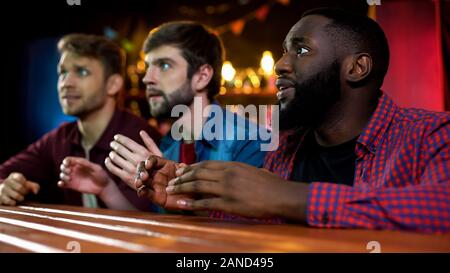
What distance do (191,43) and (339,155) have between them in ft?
3.11

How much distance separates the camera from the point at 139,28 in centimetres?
415

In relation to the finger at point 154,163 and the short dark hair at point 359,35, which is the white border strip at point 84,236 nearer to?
the finger at point 154,163

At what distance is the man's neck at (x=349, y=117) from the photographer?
1.24 meters

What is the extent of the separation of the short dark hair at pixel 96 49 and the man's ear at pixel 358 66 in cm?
140

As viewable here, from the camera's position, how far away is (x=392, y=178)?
→ 102cm

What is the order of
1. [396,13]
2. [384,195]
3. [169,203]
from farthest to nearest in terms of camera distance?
[396,13] < [169,203] < [384,195]

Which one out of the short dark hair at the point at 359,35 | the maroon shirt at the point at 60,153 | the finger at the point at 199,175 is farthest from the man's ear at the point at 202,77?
the finger at the point at 199,175

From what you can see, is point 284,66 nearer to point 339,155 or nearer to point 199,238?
point 339,155

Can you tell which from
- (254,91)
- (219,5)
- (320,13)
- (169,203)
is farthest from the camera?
(219,5)

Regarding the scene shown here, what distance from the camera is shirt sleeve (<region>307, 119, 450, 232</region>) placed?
0.77 m

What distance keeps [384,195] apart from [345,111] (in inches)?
19.0

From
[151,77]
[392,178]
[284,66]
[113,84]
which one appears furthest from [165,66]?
[392,178]
